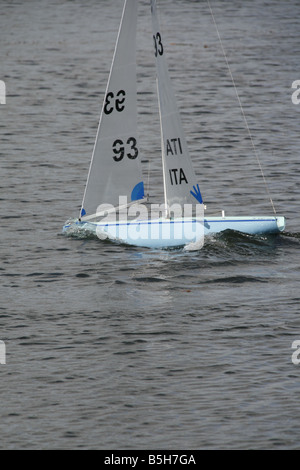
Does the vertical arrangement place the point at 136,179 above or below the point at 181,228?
above

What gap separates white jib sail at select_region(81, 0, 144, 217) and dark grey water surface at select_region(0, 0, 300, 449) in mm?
1761

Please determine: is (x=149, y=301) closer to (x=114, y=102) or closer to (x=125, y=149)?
(x=125, y=149)

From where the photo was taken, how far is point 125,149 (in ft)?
95.2

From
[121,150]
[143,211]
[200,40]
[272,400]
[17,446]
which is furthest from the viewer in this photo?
[200,40]

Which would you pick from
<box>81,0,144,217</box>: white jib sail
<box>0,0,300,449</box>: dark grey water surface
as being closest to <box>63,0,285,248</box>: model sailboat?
<box>81,0,144,217</box>: white jib sail

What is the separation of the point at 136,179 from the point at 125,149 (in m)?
1.04

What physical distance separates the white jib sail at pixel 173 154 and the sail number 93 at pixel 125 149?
90cm

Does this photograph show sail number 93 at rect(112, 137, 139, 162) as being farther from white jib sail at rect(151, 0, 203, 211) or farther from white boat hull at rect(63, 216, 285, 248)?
white boat hull at rect(63, 216, 285, 248)

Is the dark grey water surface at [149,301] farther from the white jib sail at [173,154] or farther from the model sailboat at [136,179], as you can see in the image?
the white jib sail at [173,154]

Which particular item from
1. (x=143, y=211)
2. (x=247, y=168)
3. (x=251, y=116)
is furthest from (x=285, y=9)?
(x=143, y=211)

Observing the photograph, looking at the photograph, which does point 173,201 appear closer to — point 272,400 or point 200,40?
point 272,400

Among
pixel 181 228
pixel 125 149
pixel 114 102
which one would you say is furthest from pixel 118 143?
pixel 181 228

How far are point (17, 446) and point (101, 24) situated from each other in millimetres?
59411

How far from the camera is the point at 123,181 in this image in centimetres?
2916
